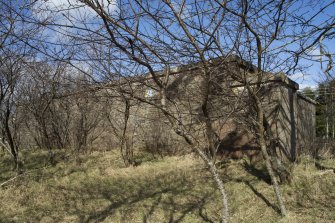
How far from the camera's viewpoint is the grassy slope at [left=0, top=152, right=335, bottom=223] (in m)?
5.34

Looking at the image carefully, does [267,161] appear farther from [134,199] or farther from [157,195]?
[134,199]

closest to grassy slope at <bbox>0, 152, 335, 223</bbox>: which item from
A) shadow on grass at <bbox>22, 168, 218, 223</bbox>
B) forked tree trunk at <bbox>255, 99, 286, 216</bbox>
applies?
shadow on grass at <bbox>22, 168, 218, 223</bbox>

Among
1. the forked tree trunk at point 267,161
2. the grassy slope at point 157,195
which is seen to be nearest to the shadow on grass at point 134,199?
the grassy slope at point 157,195

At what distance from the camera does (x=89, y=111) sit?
390 inches

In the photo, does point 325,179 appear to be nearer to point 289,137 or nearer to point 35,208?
point 289,137

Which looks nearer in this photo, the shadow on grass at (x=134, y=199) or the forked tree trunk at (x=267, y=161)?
the forked tree trunk at (x=267, y=161)

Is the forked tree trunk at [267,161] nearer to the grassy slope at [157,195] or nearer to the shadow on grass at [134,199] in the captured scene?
the grassy slope at [157,195]

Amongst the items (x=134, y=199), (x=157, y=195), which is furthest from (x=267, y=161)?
(x=134, y=199)

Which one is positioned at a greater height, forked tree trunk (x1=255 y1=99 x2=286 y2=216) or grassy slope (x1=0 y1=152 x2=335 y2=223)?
forked tree trunk (x1=255 y1=99 x2=286 y2=216)

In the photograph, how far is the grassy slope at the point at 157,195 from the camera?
5336 mm

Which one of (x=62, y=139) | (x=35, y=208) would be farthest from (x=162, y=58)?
(x=62, y=139)

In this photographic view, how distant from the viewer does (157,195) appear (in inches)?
252

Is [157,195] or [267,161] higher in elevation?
[267,161]

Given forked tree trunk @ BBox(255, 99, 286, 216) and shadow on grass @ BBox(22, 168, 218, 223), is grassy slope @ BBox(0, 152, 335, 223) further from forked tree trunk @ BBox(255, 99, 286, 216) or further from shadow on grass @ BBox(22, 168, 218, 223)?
forked tree trunk @ BBox(255, 99, 286, 216)
